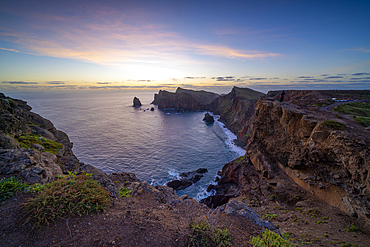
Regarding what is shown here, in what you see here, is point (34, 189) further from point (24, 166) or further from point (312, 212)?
point (312, 212)

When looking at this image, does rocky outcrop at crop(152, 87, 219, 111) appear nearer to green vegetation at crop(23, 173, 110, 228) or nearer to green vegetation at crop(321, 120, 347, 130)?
green vegetation at crop(321, 120, 347, 130)

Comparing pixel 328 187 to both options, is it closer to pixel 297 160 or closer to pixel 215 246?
Answer: pixel 297 160

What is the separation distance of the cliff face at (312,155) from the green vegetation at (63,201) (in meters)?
16.9

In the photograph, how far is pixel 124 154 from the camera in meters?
41.7

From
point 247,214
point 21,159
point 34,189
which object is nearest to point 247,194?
point 247,214

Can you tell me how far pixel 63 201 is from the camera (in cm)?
596

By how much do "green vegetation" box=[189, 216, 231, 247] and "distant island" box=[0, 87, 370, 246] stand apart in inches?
3.2

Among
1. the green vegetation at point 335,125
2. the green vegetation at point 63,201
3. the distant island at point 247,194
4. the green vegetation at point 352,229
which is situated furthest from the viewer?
the green vegetation at point 335,125

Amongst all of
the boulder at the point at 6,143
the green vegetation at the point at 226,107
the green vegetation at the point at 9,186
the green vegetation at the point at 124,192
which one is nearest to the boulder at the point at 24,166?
the green vegetation at the point at 9,186

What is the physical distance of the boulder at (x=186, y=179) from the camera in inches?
1181

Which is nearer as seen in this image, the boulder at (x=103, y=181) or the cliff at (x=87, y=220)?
the cliff at (x=87, y=220)

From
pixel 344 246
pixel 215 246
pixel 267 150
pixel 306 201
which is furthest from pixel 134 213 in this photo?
pixel 267 150

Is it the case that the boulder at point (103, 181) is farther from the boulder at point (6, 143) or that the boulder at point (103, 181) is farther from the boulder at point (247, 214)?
the boulder at point (247, 214)

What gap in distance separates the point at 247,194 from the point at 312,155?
1000 centimetres
